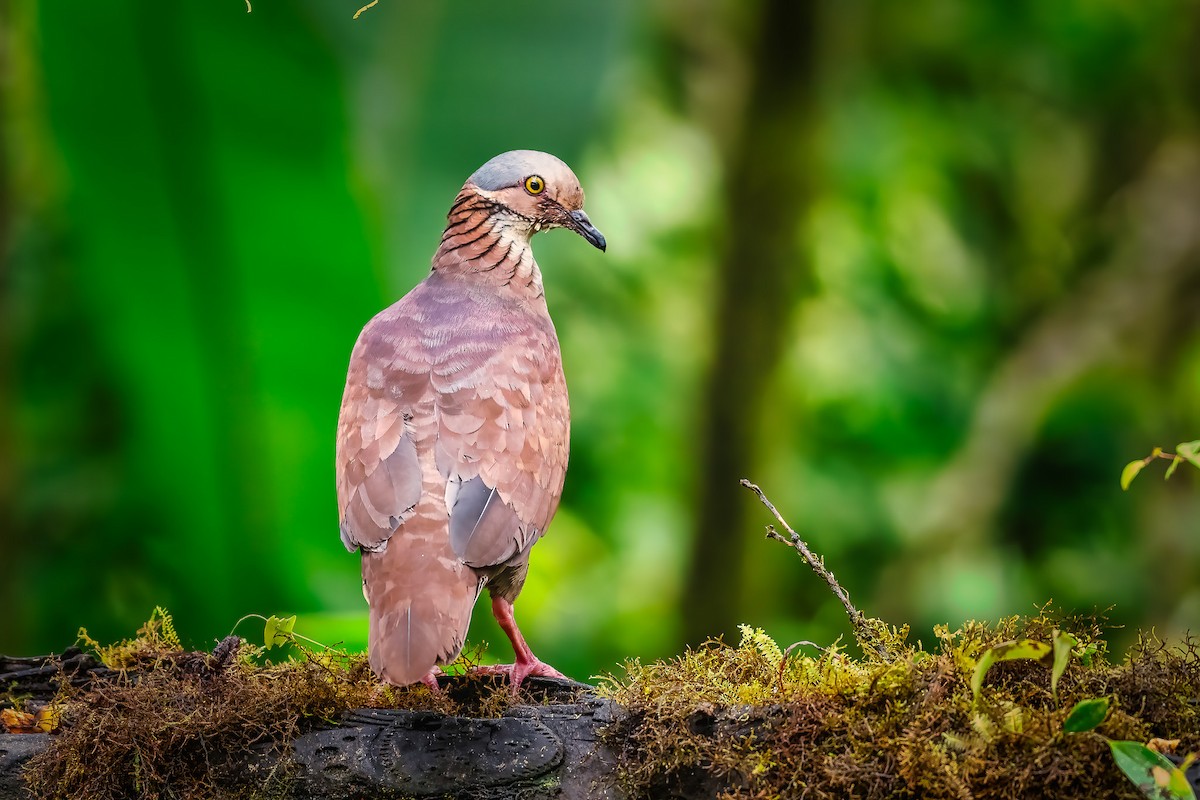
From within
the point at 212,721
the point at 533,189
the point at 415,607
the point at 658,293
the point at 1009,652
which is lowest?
the point at 1009,652

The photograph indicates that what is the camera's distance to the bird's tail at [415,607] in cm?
255

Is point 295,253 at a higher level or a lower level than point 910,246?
lower

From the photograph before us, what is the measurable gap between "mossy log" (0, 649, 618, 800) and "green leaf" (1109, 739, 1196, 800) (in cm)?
100

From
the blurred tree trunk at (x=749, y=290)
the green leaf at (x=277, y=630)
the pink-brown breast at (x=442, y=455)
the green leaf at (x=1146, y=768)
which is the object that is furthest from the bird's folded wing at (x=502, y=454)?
the blurred tree trunk at (x=749, y=290)

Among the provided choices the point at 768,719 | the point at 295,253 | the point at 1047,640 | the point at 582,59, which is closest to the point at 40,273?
the point at 295,253

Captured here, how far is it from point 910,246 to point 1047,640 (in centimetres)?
532

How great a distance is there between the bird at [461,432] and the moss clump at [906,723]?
0.46m

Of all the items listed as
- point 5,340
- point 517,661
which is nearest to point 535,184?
point 517,661

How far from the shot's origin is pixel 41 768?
275cm

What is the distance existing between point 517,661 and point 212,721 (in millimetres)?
751

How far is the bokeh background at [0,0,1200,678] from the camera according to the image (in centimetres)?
437

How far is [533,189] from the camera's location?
11.6 feet

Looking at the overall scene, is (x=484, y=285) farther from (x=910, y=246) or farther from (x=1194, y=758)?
(x=910, y=246)

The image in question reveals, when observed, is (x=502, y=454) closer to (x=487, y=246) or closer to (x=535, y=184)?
(x=487, y=246)
